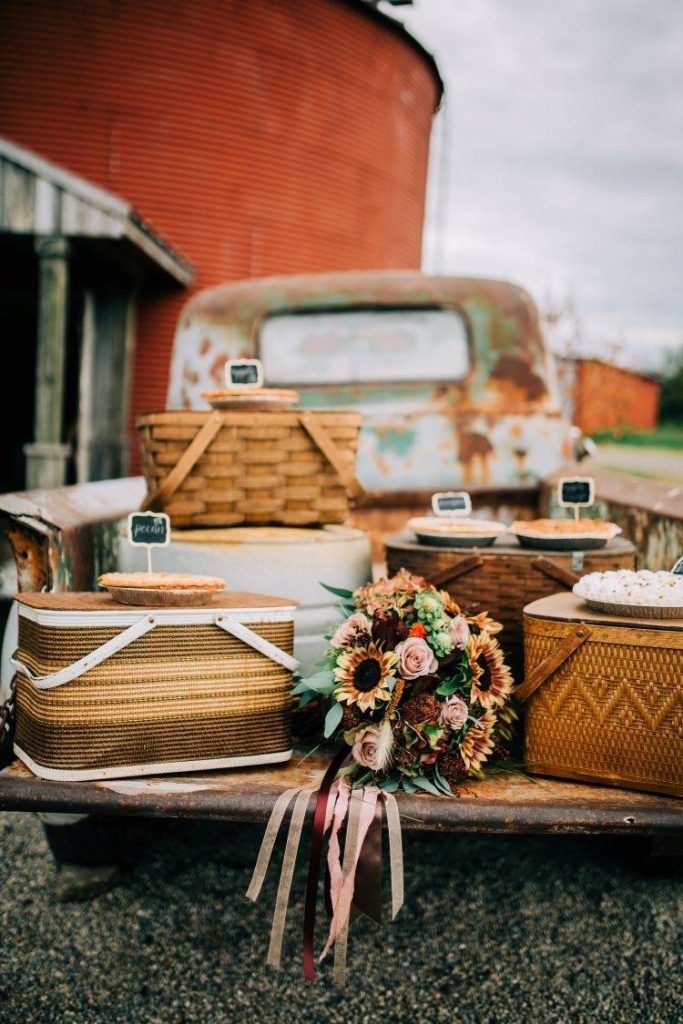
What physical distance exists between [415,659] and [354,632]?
0.48ft

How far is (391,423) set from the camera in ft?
10.9

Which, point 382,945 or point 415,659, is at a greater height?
point 415,659

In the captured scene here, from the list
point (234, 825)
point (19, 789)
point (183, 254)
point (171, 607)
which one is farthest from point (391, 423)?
point (183, 254)

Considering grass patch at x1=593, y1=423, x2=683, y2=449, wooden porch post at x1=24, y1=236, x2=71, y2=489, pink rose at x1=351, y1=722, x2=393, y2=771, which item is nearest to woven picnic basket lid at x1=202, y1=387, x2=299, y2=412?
pink rose at x1=351, y1=722, x2=393, y2=771

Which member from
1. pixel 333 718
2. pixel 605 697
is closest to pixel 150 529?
pixel 333 718

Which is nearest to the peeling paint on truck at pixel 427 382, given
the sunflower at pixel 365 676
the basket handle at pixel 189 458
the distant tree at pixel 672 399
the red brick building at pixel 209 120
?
the basket handle at pixel 189 458

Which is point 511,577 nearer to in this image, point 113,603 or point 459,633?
point 459,633

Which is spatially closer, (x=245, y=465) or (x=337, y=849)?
(x=337, y=849)

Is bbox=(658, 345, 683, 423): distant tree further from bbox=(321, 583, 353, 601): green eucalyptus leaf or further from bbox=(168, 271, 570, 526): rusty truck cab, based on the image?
bbox=(321, 583, 353, 601): green eucalyptus leaf

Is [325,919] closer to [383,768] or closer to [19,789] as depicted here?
[383,768]

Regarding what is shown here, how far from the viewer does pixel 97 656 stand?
1682mm

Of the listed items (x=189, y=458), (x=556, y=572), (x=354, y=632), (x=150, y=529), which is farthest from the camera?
(x=189, y=458)

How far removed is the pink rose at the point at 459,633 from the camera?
69.7 inches

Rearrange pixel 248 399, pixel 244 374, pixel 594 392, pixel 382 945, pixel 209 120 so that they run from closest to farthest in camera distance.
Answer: pixel 382 945, pixel 248 399, pixel 244 374, pixel 209 120, pixel 594 392
